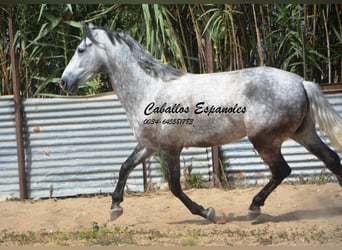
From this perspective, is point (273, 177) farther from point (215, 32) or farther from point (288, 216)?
point (215, 32)

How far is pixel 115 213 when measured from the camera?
545cm

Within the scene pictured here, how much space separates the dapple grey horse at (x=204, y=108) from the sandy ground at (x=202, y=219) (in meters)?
0.23

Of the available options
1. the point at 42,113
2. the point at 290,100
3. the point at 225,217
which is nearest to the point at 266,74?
the point at 290,100

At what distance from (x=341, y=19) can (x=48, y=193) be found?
3399 millimetres

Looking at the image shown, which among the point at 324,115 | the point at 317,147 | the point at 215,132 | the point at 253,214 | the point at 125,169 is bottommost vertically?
the point at 253,214

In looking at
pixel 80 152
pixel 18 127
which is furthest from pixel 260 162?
pixel 18 127

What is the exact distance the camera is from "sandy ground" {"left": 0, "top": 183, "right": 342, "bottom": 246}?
4.75 metres

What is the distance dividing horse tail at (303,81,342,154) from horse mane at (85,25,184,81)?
1102 mm

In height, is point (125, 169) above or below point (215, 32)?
below

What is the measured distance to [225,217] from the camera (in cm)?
537

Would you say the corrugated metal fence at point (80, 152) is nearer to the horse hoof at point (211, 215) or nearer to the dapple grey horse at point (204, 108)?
the dapple grey horse at point (204, 108)

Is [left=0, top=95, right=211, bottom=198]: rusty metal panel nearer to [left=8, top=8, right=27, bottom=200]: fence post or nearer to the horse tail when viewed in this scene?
[left=8, top=8, right=27, bottom=200]: fence post

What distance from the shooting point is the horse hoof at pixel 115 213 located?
5449 millimetres

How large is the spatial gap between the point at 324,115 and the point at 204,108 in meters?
0.96
